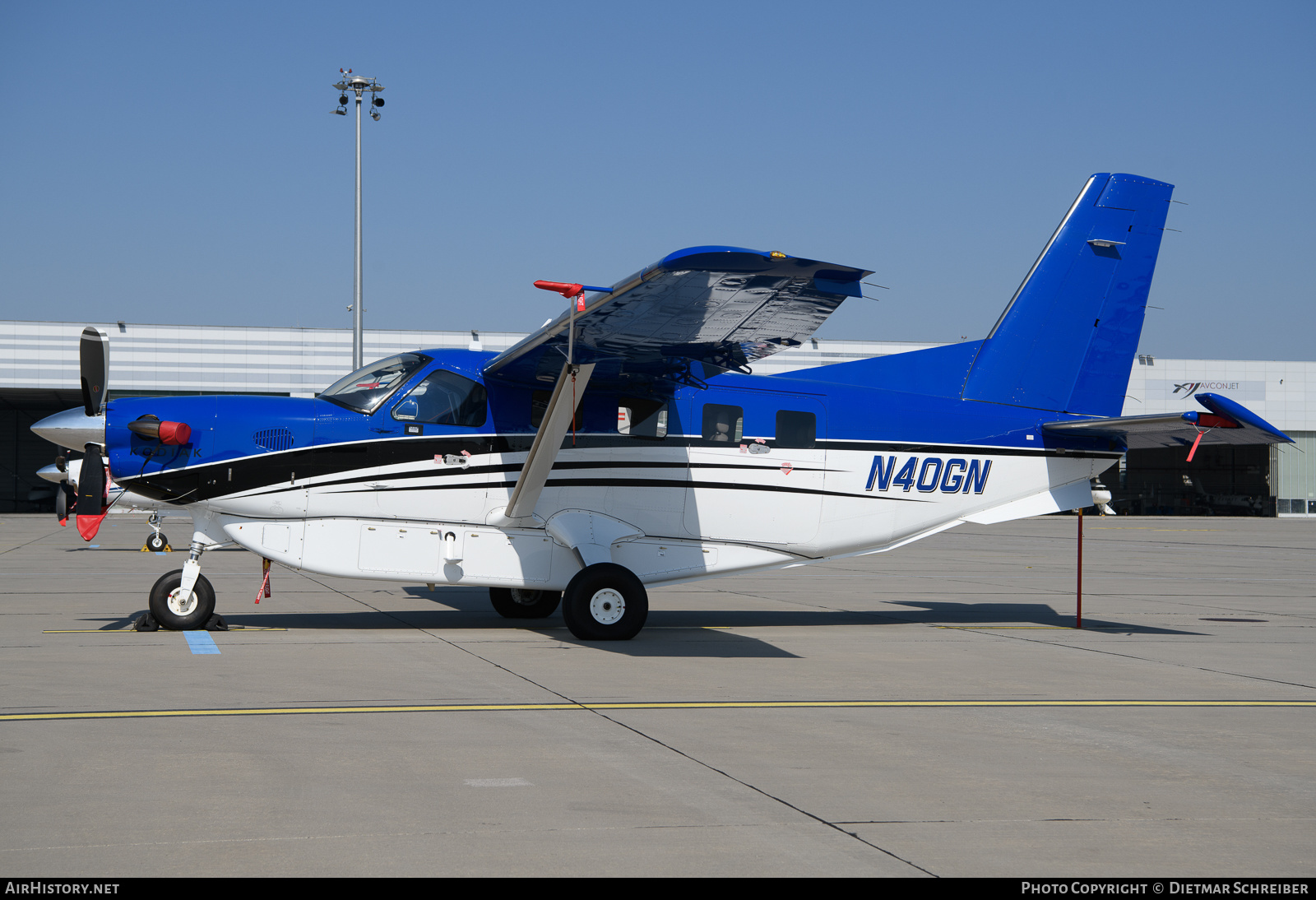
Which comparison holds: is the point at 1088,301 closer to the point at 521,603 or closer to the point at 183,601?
the point at 521,603

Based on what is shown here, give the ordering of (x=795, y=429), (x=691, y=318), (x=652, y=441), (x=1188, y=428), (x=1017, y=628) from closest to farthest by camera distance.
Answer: (x=691, y=318)
(x=1188, y=428)
(x=652, y=441)
(x=795, y=429)
(x=1017, y=628)

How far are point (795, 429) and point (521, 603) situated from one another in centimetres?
388

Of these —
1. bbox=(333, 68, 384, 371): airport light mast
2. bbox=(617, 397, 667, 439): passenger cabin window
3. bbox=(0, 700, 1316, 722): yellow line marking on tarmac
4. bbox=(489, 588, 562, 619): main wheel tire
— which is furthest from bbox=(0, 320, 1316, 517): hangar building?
bbox=(0, 700, 1316, 722): yellow line marking on tarmac

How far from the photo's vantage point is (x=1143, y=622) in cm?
1341

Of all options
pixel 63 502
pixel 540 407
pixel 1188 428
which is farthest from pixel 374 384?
pixel 1188 428

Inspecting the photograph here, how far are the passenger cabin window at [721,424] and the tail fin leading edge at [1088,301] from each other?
3174mm

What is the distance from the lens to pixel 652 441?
11609 millimetres

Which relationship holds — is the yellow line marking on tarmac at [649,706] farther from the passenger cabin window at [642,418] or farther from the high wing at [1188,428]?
the passenger cabin window at [642,418]

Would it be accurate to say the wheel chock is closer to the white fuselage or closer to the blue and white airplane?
the blue and white airplane

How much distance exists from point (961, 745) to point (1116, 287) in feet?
28.3

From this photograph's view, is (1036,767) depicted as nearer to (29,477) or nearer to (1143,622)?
(1143,622)

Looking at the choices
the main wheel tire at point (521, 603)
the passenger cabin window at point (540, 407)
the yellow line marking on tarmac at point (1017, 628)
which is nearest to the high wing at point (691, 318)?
the passenger cabin window at point (540, 407)

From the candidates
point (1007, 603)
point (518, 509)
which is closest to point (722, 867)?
point (518, 509)

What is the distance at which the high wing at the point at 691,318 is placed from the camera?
8.30 m
